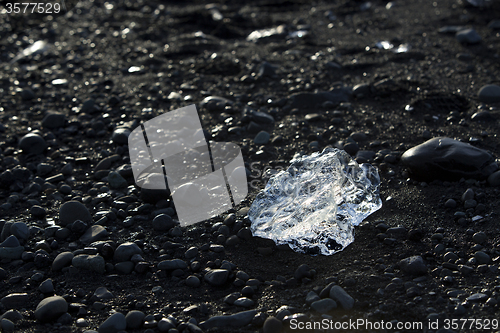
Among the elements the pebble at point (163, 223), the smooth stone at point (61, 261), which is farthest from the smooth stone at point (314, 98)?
the smooth stone at point (61, 261)

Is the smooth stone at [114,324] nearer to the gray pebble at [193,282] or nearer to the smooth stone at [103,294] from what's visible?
the smooth stone at [103,294]

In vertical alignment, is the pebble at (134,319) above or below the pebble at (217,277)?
above

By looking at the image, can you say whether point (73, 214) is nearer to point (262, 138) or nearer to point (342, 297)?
point (262, 138)

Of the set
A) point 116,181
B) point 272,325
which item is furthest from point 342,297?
point 116,181

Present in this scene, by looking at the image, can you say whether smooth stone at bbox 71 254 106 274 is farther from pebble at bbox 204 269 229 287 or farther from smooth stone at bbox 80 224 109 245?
pebble at bbox 204 269 229 287

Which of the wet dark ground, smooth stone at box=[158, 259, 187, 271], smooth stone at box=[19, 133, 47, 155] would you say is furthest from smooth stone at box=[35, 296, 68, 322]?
smooth stone at box=[19, 133, 47, 155]

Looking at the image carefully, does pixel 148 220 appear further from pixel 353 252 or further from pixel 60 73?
pixel 60 73

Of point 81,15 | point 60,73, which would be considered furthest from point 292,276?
point 81,15
